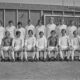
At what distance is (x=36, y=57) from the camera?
9.87m

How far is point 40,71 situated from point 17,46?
6.60 feet

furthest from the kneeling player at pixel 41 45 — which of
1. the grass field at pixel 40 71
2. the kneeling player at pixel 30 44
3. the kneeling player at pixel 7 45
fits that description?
the kneeling player at pixel 7 45

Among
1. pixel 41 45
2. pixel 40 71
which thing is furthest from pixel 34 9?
pixel 40 71

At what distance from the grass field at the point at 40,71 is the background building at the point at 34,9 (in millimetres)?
5071

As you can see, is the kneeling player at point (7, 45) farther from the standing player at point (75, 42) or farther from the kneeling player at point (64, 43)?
the standing player at point (75, 42)

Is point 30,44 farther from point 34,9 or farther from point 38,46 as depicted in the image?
point 34,9

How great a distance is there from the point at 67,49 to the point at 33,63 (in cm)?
151

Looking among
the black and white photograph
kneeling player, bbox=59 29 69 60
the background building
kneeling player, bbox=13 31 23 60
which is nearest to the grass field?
the black and white photograph

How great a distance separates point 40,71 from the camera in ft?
27.3

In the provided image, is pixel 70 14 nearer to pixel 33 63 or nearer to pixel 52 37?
pixel 52 37

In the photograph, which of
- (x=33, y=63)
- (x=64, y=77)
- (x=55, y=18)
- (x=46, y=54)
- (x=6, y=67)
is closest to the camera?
(x=64, y=77)

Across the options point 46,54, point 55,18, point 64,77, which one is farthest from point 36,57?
point 55,18

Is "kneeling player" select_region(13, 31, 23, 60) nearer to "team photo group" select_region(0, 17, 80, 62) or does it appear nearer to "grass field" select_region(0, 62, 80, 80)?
"team photo group" select_region(0, 17, 80, 62)

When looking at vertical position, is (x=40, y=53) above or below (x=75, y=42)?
below
